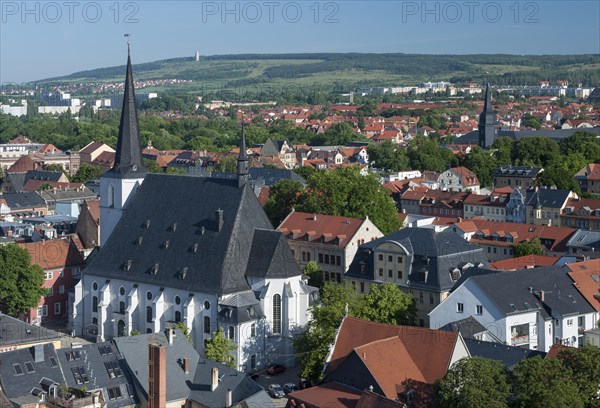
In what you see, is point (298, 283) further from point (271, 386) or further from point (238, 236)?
point (271, 386)

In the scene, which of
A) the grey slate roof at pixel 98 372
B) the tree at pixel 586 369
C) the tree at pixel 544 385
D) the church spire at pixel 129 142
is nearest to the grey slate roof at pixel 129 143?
the church spire at pixel 129 142

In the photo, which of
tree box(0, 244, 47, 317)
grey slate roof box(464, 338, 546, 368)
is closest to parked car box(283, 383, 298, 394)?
grey slate roof box(464, 338, 546, 368)

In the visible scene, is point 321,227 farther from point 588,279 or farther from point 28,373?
point 28,373

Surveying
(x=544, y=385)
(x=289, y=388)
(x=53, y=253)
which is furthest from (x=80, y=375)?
(x=53, y=253)

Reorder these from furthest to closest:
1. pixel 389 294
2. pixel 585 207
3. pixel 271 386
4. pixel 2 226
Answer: pixel 585 207 → pixel 2 226 → pixel 389 294 → pixel 271 386

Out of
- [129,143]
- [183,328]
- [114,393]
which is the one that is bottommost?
[183,328]

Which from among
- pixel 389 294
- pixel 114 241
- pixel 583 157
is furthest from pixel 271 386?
pixel 583 157

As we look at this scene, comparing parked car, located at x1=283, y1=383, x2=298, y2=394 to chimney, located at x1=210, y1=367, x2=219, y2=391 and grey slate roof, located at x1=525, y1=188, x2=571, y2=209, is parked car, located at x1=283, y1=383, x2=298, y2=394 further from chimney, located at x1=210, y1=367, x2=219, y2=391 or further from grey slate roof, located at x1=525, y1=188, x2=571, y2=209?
grey slate roof, located at x1=525, y1=188, x2=571, y2=209
